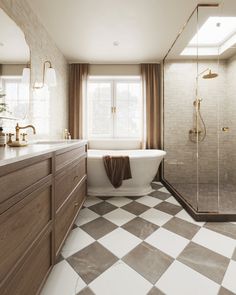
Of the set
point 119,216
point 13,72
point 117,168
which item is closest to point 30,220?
point 119,216

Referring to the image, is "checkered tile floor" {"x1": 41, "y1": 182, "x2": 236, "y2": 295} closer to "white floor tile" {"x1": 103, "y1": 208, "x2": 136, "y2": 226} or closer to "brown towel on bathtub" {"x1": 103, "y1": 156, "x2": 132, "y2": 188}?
"white floor tile" {"x1": 103, "y1": 208, "x2": 136, "y2": 226}

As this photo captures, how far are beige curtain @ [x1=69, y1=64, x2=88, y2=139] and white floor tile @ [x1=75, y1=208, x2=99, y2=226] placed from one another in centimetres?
164

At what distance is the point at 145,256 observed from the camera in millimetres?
1340

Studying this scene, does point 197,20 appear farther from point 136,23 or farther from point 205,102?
point 205,102

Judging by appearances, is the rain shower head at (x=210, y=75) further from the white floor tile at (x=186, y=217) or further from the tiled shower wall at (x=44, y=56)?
the tiled shower wall at (x=44, y=56)

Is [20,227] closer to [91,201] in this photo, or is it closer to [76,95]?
[91,201]

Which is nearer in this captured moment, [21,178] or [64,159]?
[21,178]

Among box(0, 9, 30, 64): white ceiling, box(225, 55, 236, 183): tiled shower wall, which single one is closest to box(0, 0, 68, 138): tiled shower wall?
box(0, 9, 30, 64): white ceiling

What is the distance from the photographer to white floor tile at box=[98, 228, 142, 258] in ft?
4.62

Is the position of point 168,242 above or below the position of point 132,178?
below

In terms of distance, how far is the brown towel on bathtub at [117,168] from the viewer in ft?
8.14

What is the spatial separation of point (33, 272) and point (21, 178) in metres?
0.53

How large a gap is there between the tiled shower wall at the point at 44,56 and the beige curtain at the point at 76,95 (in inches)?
4.5

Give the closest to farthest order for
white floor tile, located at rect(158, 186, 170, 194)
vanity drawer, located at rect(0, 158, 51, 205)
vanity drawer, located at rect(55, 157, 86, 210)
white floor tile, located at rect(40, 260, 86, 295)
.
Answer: vanity drawer, located at rect(0, 158, 51, 205)
white floor tile, located at rect(40, 260, 86, 295)
vanity drawer, located at rect(55, 157, 86, 210)
white floor tile, located at rect(158, 186, 170, 194)
